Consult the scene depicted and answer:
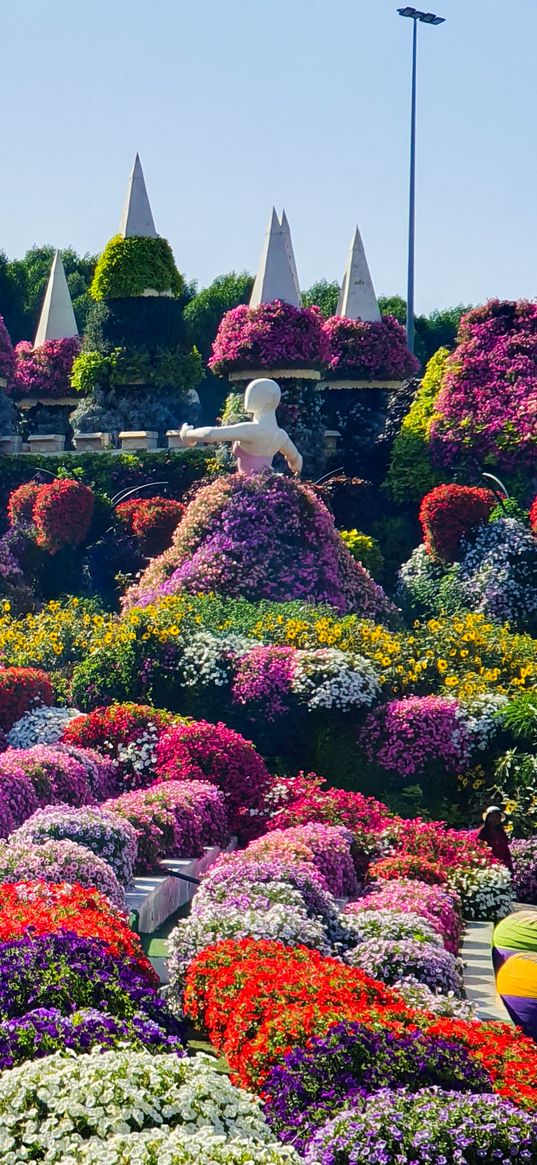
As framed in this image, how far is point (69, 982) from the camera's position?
7605mm

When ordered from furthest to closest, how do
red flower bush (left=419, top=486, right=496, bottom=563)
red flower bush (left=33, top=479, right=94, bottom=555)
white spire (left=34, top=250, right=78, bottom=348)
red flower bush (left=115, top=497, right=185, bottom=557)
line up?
white spire (left=34, top=250, right=78, bottom=348)
red flower bush (left=33, top=479, right=94, bottom=555)
red flower bush (left=115, top=497, right=185, bottom=557)
red flower bush (left=419, top=486, right=496, bottom=563)

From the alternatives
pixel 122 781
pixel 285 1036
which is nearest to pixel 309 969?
pixel 285 1036

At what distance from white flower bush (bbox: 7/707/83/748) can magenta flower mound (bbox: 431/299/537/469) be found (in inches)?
426

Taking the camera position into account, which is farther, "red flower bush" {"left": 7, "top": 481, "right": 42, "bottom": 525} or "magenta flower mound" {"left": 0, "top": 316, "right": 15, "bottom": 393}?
"magenta flower mound" {"left": 0, "top": 316, "right": 15, "bottom": 393}

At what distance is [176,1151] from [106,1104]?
0.42 meters

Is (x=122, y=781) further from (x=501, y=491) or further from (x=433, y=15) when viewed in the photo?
(x=433, y=15)

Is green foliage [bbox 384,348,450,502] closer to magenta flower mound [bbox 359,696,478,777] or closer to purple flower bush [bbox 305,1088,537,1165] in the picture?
magenta flower mound [bbox 359,696,478,777]

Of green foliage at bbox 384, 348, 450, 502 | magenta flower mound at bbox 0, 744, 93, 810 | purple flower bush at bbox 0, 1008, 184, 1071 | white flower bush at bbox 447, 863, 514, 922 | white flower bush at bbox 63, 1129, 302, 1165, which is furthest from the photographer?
green foliage at bbox 384, 348, 450, 502

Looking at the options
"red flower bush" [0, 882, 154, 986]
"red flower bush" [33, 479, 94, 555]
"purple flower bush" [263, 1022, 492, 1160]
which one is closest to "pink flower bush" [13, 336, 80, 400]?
"red flower bush" [33, 479, 94, 555]

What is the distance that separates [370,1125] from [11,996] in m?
1.92

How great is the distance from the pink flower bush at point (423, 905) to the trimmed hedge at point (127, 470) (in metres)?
14.2

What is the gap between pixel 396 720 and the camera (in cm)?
1595

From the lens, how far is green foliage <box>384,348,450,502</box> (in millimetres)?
26033

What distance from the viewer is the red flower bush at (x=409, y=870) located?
12.6 metres
